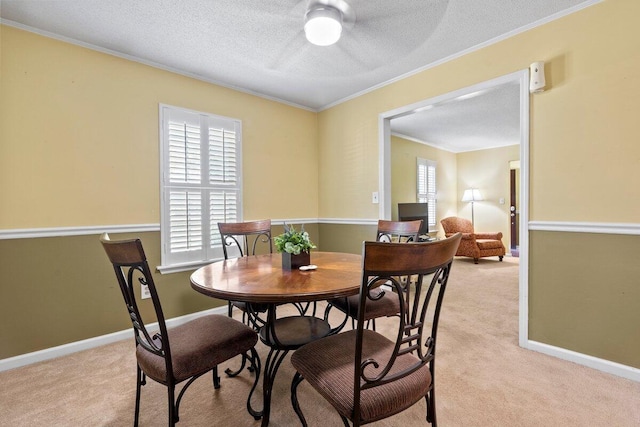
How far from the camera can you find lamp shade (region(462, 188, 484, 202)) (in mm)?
6512

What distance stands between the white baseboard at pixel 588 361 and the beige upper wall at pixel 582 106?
35.9 inches

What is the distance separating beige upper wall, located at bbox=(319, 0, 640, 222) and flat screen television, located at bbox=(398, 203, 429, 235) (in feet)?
9.11

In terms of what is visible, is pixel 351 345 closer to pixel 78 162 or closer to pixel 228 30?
pixel 228 30

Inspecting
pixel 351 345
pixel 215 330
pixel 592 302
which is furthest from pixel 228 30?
pixel 592 302

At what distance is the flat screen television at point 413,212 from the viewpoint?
198 inches

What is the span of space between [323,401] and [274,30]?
244 cm

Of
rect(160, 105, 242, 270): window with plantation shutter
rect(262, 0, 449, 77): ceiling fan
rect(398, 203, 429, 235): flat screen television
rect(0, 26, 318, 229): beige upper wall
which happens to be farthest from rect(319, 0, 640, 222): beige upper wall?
rect(398, 203, 429, 235): flat screen television

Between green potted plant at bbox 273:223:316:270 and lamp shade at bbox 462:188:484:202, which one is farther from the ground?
lamp shade at bbox 462:188:484:202

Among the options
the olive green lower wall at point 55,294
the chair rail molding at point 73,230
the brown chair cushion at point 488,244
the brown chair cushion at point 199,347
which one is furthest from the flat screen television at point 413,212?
the brown chair cushion at point 199,347

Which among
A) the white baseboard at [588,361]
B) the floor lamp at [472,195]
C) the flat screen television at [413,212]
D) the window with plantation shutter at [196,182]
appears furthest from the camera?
the floor lamp at [472,195]

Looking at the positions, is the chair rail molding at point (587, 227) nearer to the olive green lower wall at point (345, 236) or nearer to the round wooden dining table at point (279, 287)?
the round wooden dining table at point (279, 287)

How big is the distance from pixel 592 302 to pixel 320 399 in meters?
1.88

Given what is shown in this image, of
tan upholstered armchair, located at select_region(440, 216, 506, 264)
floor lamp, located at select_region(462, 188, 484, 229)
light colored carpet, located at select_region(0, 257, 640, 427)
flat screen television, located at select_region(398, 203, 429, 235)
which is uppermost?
floor lamp, located at select_region(462, 188, 484, 229)

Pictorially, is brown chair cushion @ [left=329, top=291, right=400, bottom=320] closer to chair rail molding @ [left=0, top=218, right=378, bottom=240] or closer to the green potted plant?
the green potted plant
